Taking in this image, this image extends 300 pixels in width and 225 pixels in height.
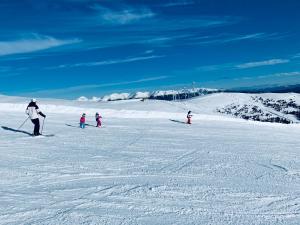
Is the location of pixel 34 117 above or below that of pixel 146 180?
above

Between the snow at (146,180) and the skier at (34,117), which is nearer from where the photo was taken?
the snow at (146,180)

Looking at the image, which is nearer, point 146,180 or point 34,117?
point 146,180

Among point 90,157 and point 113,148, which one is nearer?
point 90,157

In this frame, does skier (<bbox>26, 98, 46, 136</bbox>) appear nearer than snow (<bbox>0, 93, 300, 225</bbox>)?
No

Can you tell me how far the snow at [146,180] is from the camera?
7.14m

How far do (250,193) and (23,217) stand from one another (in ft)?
13.5

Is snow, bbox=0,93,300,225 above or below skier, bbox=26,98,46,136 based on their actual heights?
below

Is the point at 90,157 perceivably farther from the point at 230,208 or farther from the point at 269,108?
the point at 269,108

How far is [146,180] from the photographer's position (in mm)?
9805

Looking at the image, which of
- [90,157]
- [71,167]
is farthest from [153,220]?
[90,157]

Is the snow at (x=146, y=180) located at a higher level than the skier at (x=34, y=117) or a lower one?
lower

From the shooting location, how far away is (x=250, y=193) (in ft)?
28.2

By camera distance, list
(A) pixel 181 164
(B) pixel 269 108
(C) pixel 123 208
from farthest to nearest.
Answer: (B) pixel 269 108, (A) pixel 181 164, (C) pixel 123 208

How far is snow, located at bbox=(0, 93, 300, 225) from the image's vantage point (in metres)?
7.14
